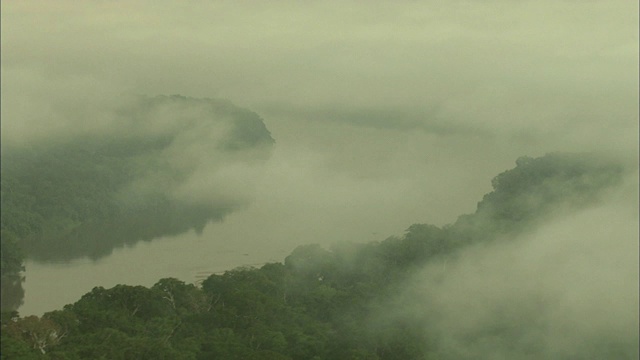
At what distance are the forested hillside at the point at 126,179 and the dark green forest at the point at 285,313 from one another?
9683mm

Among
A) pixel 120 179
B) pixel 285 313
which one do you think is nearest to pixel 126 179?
pixel 120 179

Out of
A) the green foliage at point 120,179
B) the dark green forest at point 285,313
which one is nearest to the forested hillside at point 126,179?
the green foliage at point 120,179

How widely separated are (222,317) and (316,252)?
12.1 meters

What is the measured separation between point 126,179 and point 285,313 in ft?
156

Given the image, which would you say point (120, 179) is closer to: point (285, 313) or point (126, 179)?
point (126, 179)

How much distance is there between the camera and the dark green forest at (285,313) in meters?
24.6

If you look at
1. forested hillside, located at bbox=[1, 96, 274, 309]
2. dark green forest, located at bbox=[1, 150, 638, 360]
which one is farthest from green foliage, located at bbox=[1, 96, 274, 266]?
dark green forest, located at bbox=[1, 150, 638, 360]

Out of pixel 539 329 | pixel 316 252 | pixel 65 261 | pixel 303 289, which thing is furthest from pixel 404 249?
pixel 65 261

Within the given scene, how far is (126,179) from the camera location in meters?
75.6

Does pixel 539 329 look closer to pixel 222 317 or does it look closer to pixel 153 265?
pixel 222 317

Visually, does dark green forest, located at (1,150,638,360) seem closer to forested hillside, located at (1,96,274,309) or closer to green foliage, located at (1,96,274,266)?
forested hillside, located at (1,96,274,309)

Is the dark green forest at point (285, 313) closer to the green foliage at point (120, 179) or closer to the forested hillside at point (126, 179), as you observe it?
the forested hillside at point (126, 179)

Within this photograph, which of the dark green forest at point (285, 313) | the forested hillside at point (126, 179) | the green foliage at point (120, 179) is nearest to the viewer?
the dark green forest at point (285, 313)

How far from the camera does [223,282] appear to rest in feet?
107
